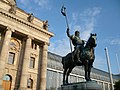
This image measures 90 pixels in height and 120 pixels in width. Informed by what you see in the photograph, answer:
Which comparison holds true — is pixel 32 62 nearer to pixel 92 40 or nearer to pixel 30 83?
pixel 30 83

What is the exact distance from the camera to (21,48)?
119 ft

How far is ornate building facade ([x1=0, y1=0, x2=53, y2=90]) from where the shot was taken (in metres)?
32.1

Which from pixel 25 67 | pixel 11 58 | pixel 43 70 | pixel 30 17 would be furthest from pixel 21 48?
pixel 30 17

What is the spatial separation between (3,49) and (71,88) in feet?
75.4

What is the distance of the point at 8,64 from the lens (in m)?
33.2

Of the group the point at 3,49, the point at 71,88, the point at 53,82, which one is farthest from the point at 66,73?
the point at 53,82

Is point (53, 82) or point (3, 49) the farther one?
point (53, 82)

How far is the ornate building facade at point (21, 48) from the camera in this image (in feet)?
105

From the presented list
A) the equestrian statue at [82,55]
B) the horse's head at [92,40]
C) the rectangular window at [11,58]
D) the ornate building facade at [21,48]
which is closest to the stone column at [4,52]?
the ornate building facade at [21,48]

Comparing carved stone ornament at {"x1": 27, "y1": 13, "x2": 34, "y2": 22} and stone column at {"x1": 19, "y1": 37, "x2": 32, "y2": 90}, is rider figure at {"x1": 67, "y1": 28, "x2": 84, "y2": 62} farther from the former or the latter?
carved stone ornament at {"x1": 27, "y1": 13, "x2": 34, "y2": 22}

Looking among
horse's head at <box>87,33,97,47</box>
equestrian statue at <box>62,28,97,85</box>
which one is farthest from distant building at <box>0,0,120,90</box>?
horse's head at <box>87,33,97,47</box>

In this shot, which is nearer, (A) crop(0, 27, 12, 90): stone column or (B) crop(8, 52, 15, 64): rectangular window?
(A) crop(0, 27, 12, 90): stone column

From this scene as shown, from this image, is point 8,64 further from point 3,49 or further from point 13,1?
point 13,1

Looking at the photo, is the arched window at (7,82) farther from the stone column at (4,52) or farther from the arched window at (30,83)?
the arched window at (30,83)
